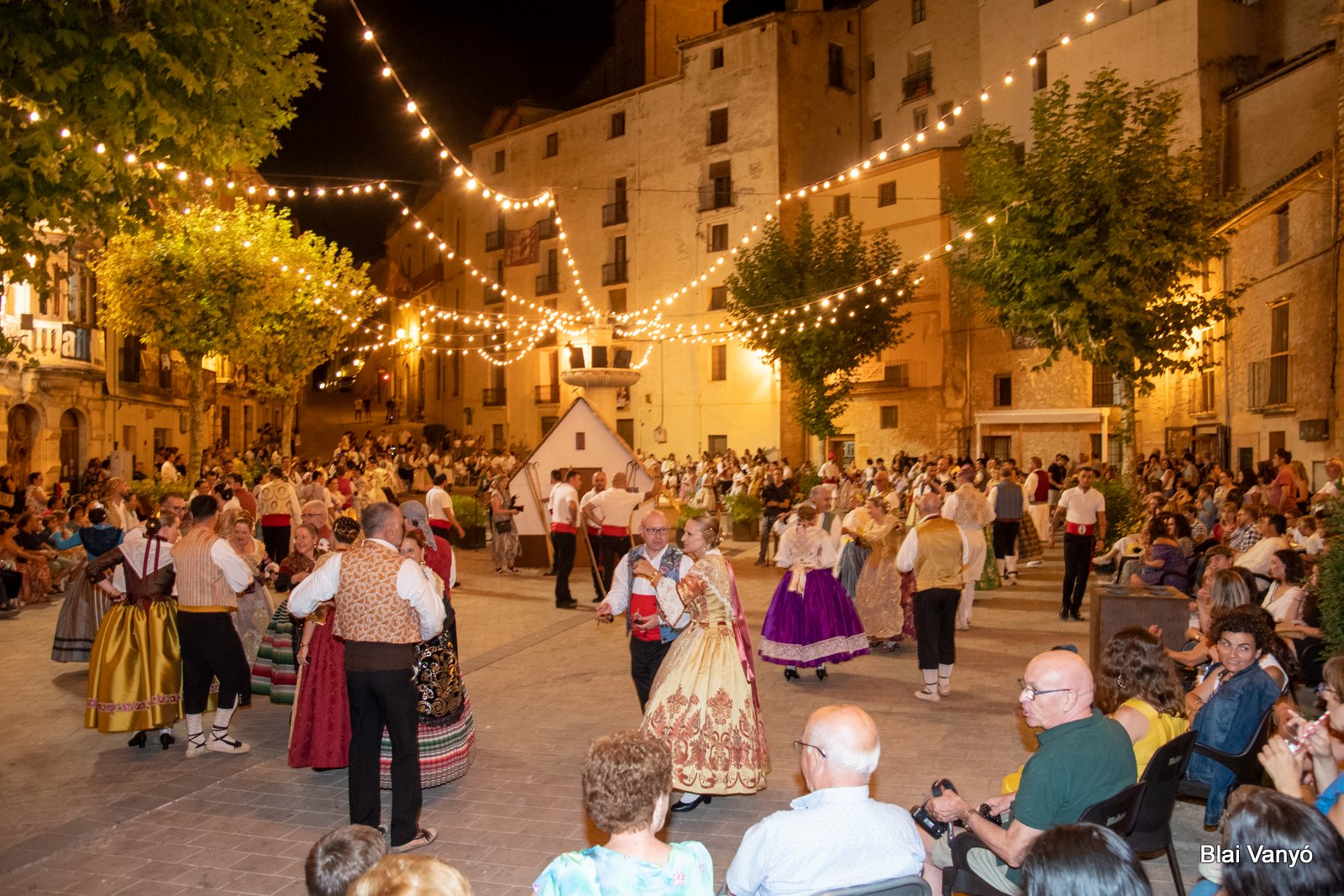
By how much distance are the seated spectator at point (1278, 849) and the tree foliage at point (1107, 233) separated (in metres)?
15.9

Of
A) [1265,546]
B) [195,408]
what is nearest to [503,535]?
[1265,546]

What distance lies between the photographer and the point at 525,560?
1673cm

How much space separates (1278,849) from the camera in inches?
90.8

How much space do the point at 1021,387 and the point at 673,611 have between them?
2651 centimetres

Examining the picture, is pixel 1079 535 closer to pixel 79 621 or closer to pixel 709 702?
pixel 709 702

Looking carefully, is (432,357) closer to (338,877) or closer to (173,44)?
(173,44)

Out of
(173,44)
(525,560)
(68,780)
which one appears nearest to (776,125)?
(525,560)

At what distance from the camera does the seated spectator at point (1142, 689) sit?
437 cm

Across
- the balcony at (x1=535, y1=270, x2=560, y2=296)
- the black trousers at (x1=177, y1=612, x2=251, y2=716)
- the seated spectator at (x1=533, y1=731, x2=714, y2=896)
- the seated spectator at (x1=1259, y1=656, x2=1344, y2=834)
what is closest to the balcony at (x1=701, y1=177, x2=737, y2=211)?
the balcony at (x1=535, y1=270, x2=560, y2=296)

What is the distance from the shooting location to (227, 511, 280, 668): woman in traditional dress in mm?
8352

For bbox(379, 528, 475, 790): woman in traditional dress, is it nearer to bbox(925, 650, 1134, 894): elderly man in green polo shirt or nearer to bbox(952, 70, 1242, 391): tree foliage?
bbox(925, 650, 1134, 894): elderly man in green polo shirt

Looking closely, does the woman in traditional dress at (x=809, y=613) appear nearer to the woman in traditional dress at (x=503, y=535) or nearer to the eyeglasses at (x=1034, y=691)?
the eyeglasses at (x=1034, y=691)

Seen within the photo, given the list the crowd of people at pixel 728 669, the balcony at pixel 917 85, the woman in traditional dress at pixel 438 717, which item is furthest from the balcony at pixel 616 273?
the woman in traditional dress at pixel 438 717

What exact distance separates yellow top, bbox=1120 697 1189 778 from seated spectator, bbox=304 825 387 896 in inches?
124
